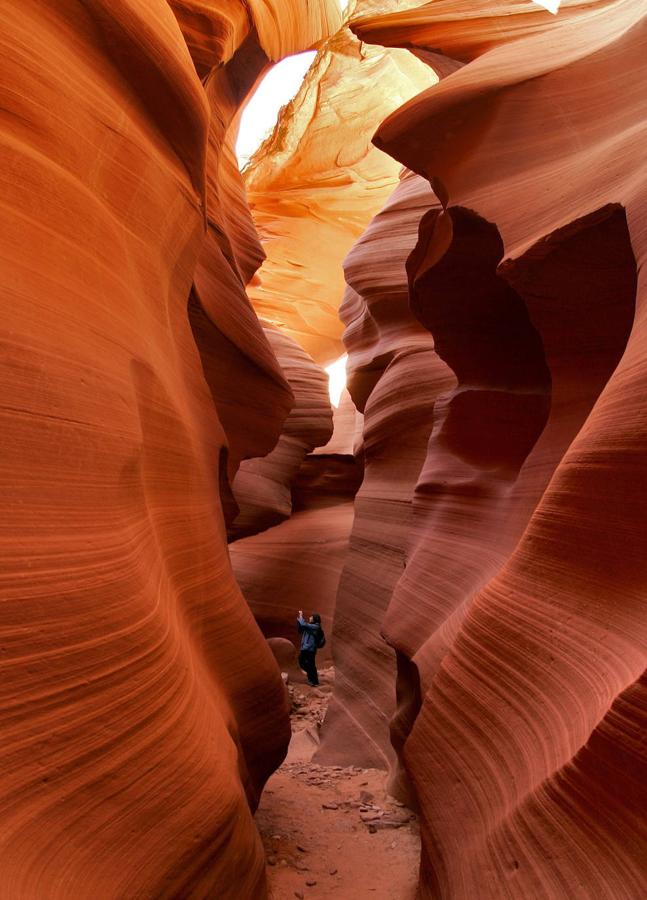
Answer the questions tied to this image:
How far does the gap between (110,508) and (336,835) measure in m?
3.14

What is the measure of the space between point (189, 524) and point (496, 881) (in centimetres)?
213

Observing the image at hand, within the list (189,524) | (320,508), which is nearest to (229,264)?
(189,524)

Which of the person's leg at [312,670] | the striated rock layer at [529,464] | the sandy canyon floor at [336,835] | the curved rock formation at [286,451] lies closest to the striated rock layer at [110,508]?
the sandy canyon floor at [336,835]

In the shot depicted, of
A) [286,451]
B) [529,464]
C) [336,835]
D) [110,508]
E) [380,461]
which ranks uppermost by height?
[286,451]

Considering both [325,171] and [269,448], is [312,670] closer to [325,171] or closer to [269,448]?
[269,448]

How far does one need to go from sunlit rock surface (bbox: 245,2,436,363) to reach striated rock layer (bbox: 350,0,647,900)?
5.42m

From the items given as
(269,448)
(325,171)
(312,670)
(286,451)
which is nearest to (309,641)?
(312,670)

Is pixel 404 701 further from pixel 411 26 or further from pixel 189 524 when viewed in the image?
pixel 411 26

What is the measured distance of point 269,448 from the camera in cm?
705

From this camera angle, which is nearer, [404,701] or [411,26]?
[404,701]

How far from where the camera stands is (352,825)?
4.70m

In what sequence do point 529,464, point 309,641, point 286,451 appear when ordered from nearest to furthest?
point 529,464, point 309,641, point 286,451

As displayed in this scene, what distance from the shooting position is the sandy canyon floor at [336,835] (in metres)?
3.85

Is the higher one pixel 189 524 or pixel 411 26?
pixel 411 26
